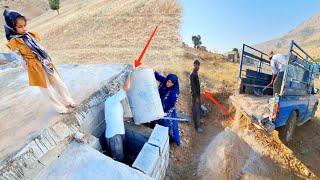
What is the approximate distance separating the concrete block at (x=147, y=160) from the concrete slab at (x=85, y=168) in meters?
0.45

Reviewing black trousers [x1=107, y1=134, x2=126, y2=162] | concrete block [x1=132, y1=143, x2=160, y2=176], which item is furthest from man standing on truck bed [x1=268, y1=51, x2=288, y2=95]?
black trousers [x1=107, y1=134, x2=126, y2=162]

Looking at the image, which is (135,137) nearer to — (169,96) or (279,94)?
(169,96)

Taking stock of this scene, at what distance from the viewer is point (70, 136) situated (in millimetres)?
4344

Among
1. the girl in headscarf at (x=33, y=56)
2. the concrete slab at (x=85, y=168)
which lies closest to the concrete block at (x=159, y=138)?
the concrete slab at (x=85, y=168)

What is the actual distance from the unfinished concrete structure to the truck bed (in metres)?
2.59

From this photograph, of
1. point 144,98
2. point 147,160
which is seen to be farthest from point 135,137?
point 147,160

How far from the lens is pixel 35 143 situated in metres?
3.96

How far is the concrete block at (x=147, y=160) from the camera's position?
4457 millimetres

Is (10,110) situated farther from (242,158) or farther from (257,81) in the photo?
(257,81)

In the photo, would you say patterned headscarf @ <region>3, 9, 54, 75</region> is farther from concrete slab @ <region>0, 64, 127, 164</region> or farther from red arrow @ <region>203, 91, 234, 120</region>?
red arrow @ <region>203, 91, 234, 120</region>

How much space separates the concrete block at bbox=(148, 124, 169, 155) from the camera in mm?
4949

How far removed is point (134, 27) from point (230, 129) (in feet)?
35.3

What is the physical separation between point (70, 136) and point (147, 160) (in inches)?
40.0

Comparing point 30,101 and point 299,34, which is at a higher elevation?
point 299,34
